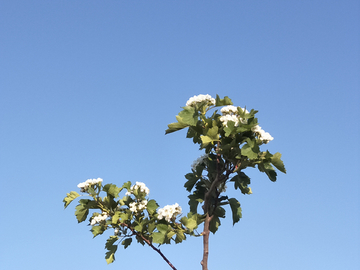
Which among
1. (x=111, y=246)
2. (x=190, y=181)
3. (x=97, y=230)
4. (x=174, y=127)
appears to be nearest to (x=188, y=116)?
(x=174, y=127)

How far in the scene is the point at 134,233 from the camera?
6.90 metres

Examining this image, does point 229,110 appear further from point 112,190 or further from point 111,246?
point 111,246

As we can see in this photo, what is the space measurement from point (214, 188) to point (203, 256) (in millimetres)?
1179

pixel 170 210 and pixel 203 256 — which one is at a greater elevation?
pixel 170 210

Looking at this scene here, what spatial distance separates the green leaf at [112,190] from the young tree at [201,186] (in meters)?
0.02

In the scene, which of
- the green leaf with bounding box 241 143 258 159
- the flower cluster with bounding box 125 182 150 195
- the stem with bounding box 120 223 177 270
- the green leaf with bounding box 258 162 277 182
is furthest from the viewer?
the flower cluster with bounding box 125 182 150 195

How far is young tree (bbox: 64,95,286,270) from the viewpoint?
609 centimetres

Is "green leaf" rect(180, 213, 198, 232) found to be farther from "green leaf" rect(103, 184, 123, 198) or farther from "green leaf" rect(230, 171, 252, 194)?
"green leaf" rect(103, 184, 123, 198)

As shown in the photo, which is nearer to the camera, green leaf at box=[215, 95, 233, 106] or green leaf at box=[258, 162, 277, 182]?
green leaf at box=[258, 162, 277, 182]

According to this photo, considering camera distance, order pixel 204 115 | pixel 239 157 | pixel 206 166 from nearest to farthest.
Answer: pixel 239 157
pixel 204 115
pixel 206 166

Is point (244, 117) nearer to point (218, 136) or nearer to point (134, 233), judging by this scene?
point (218, 136)

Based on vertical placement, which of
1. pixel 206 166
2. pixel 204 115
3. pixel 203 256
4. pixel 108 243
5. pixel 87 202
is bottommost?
pixel 203 256

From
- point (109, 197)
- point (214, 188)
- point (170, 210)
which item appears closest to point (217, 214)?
point (214, 188)

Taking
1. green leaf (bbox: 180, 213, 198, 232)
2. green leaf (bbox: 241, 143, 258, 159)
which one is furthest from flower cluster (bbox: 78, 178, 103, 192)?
green leaf (bbox: 241, 143, 258, 159)
